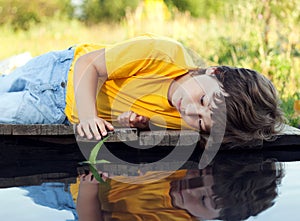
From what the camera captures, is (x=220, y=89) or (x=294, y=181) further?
(x=220, y=89)

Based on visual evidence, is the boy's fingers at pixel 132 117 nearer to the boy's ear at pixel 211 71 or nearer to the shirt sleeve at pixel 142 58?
the shirt sleeve at pixel 142 58

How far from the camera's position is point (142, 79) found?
3023 mm

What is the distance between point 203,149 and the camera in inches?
115

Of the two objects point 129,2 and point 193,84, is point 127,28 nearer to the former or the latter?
point 193,84

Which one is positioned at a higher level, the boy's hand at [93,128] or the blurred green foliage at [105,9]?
the boy's hand at [93,128]

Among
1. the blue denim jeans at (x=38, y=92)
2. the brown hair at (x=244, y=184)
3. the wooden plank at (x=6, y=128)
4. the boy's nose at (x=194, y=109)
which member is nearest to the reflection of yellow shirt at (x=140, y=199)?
the brown hair at (x=244, y=184)

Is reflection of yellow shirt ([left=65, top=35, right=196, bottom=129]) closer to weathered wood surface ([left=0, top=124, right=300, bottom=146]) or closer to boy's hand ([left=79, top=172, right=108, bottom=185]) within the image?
weathered wood surface ([left=0, top=124, right=300, bottom=146])

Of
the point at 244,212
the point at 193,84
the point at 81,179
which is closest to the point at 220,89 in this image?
the point at 193,84

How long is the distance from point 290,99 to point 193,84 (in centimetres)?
157

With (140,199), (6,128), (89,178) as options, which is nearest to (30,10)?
(6,128)

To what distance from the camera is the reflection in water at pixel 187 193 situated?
1.89 metres

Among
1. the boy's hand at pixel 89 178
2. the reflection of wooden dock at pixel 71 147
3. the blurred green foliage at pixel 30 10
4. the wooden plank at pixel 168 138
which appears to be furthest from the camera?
the blurred green foliage at pixel 30 10

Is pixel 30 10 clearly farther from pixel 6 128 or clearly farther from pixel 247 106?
pixel 247 106

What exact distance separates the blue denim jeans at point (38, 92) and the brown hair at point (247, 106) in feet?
2.94
